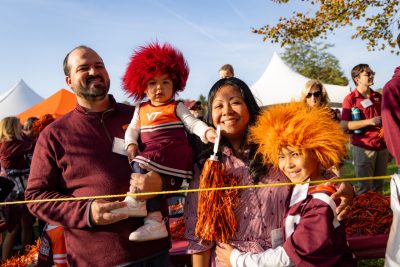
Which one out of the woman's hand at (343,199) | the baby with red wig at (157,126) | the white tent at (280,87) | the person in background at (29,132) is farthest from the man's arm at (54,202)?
the white tent at (280,87)

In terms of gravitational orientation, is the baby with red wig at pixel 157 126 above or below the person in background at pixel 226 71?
below

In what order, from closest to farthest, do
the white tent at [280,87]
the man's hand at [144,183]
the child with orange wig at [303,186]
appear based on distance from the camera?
1. the child with orange wig at [303,186]
2. the man's hand at [144,183]
3. the white tent at [280,87]

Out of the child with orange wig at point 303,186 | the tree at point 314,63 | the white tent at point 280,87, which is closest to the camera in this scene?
the child with orange wig at point 303,186

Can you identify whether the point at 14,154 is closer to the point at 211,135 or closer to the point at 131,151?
the point at 131,151

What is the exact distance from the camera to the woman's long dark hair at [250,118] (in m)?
2.04

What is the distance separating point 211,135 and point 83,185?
761 mm

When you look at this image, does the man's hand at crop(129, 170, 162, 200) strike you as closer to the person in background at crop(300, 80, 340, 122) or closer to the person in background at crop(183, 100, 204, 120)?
the person in background at crop(300, 80, 340, 122)

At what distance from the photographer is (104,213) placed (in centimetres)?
207

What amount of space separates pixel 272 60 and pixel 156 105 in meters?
16.1

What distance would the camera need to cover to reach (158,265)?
2.31 metres

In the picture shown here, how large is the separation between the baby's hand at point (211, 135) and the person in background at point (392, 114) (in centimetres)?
103

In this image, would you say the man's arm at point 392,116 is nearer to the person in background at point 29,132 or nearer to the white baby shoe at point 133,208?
the white baby shoe at point 133,208

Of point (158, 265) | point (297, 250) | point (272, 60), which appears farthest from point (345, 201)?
point (272, 60)

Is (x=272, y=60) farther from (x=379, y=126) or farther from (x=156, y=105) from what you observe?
(x=156, y=105)
